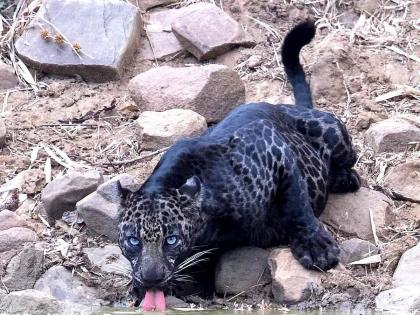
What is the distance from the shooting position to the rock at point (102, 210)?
8734 mm

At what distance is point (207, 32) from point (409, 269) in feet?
12.9

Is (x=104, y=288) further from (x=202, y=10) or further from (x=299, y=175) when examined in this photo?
(x=202, y=10)

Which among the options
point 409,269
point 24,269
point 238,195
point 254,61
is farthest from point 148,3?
point 409,269

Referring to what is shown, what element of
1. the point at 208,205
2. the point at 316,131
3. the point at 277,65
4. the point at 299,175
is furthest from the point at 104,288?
the point at 277,65

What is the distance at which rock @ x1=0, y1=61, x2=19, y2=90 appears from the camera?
447 inches

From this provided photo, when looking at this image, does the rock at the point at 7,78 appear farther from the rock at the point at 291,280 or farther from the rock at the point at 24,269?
the rock at the point at 291,280

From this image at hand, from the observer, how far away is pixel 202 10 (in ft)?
37.5

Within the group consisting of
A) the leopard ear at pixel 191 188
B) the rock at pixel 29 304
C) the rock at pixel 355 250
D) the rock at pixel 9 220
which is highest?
the leopard ear at pixel 191 188

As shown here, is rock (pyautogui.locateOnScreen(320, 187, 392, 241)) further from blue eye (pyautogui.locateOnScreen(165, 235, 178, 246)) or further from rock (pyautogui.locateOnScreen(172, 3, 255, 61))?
rock (pyautogui.locateOnScreen(172, 3, 255, 61))

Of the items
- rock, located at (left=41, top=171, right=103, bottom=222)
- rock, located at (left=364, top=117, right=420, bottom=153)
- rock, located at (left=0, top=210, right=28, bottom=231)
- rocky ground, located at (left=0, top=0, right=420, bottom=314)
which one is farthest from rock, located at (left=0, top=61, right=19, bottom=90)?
rock, located at (left=364, top=117, right=420, bottom=153)

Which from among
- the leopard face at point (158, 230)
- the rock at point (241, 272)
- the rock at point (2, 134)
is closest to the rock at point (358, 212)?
the rock at point (241, 272)

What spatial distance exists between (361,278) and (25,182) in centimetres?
295

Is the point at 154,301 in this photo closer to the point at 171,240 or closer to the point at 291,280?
the point at 171,240

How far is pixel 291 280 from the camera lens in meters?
7.99
